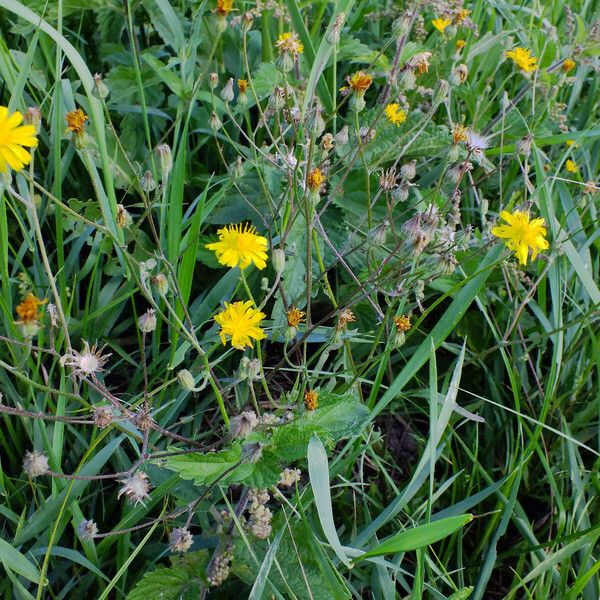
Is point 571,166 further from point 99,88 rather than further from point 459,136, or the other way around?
point 99,88

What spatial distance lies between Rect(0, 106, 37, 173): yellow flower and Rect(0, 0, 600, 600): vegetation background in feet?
0.28

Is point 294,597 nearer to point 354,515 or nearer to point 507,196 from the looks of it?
point 354,515

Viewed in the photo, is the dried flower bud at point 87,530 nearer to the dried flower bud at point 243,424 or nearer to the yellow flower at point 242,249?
the dried flower bud at point 243,424

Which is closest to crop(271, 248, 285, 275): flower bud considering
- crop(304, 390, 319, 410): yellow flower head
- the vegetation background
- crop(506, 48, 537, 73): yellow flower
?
the vegetation background

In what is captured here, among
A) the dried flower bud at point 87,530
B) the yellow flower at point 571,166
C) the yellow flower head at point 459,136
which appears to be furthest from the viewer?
the yellow flower at point 571,166

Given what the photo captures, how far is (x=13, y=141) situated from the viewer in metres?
1.02

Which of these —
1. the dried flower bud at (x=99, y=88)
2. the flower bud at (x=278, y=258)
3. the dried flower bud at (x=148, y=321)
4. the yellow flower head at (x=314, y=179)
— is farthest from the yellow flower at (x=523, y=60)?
the dried flower bud at (x=148, y=321)

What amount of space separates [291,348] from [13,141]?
706 millimetres

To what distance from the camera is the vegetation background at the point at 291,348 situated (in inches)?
46.8

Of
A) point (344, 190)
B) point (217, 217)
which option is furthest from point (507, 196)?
point (217, 217)

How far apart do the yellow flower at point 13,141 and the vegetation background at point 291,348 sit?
0.09m

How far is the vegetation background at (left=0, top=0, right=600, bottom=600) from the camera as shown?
3.90 ft

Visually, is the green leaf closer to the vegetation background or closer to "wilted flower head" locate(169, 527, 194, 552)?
the vegetation background

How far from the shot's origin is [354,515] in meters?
1.40
